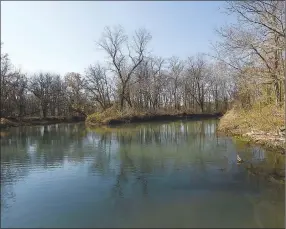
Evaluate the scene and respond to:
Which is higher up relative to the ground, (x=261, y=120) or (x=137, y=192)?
(x=261, y=120)

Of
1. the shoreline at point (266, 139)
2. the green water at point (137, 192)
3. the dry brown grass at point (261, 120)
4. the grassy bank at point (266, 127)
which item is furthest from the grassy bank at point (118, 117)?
the green water at point (137, 192)

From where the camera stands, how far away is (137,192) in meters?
8.68

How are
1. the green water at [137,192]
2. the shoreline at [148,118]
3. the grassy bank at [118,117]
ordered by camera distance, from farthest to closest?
the grassy bank at [118,117] → the shoreline at [148,118] → the green water at [137,192]

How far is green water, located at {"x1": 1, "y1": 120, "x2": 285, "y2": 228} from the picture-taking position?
678 cm

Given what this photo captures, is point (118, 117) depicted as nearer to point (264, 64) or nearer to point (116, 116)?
point (116, 116)

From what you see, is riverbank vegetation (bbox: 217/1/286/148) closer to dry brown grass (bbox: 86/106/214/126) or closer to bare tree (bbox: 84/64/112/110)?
dry brown grass (bbox: 86/106/214/126)

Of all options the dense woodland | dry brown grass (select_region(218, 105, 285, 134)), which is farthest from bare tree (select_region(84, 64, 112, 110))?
dry brown grass (select_region(218, 105, 285, 134))

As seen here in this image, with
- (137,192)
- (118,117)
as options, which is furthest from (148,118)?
(137,192)

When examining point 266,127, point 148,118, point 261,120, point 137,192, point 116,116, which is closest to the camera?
point 137,192

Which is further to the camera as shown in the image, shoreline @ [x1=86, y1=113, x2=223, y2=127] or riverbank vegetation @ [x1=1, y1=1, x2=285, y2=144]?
shoreline @ [x1=86, y1=113, x2=223, y2=127]

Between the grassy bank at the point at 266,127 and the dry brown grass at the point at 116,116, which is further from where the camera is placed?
the dry brown grass at the point at 116,116

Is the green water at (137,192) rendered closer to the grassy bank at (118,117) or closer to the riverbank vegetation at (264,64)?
the riverbank vegetation at (264,64)

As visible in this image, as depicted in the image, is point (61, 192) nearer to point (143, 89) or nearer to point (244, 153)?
point (244, 153)

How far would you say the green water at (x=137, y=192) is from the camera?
6777mm
